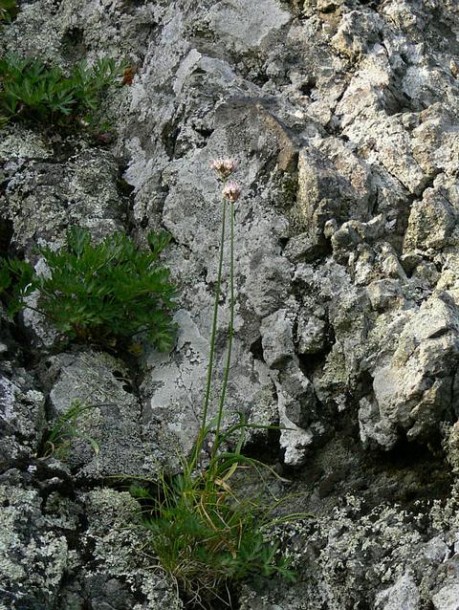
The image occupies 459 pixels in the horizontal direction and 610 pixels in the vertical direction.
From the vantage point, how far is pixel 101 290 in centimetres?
363

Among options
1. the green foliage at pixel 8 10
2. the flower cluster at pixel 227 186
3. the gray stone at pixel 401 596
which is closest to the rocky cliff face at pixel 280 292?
the gray stone at pixel 401 596

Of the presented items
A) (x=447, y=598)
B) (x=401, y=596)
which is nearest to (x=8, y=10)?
(x=401, y=596)

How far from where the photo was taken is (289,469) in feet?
11.1

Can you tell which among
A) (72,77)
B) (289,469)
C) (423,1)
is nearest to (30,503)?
(289,469)

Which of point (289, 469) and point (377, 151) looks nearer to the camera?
point (289, 469)

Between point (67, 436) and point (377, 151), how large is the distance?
72.6 inches

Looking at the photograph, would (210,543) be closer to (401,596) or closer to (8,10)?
(401,596)

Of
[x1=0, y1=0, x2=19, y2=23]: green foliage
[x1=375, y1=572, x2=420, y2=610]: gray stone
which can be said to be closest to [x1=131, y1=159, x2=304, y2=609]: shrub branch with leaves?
[x1=375, y1=572, x2=420, y2=610]: gray stone

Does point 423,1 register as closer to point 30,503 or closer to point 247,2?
point 247,2

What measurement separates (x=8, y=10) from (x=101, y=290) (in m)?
2.53

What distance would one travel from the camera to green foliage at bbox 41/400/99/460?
134 inches

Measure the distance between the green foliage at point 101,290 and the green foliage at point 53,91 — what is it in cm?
107

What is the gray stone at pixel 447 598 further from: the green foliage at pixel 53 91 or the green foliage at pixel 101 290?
the green foliage at pixel 53 91

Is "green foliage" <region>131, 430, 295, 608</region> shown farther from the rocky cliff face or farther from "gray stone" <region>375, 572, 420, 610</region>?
"gray stone" <region>375, 572, 420, 610</region>
